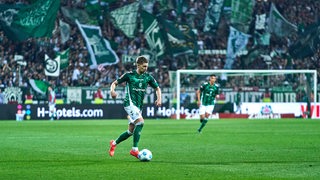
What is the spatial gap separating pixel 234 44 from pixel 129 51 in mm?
8041

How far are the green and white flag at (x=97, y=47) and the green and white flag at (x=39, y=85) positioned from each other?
13.8 ft

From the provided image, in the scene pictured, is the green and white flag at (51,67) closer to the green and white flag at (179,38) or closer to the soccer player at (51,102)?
the soccer player at (51,102)

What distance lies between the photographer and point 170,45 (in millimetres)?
58219

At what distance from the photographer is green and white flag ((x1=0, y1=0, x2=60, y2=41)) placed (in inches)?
2142

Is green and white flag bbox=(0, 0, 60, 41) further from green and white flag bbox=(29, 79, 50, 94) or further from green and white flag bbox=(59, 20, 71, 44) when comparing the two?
green and white flag bbox=(29, 79, 50, 94)

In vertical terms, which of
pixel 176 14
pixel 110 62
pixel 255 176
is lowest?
pixel 255 176

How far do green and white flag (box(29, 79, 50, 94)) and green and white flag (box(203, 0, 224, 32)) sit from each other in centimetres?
1376

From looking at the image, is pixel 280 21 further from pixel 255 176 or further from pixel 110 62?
pixel 255 176

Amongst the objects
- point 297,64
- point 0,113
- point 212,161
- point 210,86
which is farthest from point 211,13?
point 212,161

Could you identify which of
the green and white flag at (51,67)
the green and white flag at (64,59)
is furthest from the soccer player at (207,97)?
the green and white flag at (64,59)

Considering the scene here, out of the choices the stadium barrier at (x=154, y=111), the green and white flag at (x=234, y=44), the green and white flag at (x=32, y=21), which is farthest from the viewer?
the green and white flag at (x=234, y=44)

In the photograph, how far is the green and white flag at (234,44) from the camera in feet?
193

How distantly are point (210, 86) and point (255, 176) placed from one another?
20280 mm

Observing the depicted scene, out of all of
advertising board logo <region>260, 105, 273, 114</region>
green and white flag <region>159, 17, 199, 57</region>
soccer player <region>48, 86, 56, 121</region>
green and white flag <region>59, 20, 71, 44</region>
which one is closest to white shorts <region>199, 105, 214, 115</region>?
soccer player <region>48, 86, 56, 121</region>
